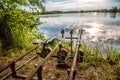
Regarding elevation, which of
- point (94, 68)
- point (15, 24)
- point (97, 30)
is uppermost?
point (15, 24)

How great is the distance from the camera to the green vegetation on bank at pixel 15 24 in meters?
9.73

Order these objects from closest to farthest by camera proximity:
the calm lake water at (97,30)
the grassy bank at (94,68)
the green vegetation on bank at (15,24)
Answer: the grassy bank at (94,68), the green vegetation on bank at (15,24), the calm lake water at (97,30)

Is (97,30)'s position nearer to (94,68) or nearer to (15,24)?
(15,24)

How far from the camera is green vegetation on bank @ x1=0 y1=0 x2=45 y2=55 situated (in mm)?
9727

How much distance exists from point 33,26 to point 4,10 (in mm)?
2233

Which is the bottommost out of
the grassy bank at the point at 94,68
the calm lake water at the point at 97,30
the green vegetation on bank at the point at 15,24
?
the calm lake water at the point at 97,30

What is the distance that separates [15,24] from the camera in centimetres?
1018

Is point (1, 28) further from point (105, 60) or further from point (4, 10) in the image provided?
point (105, 60)

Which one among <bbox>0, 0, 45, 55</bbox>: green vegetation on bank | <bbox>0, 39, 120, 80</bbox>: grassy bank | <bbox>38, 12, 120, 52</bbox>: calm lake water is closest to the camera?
<bbox>0, 39, 120, 80</bbox>: grassy bank

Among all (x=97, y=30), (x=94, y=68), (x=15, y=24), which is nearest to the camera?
(x=94, y=68)

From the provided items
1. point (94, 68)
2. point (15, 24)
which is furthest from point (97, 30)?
point (94, 68)

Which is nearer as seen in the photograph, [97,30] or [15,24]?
[15,24]

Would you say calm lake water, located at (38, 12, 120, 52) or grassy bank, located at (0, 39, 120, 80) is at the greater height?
grassy bank, located at (0, 39, 120, 80)

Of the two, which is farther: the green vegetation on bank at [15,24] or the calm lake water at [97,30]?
the calm lake water at [97,30]
